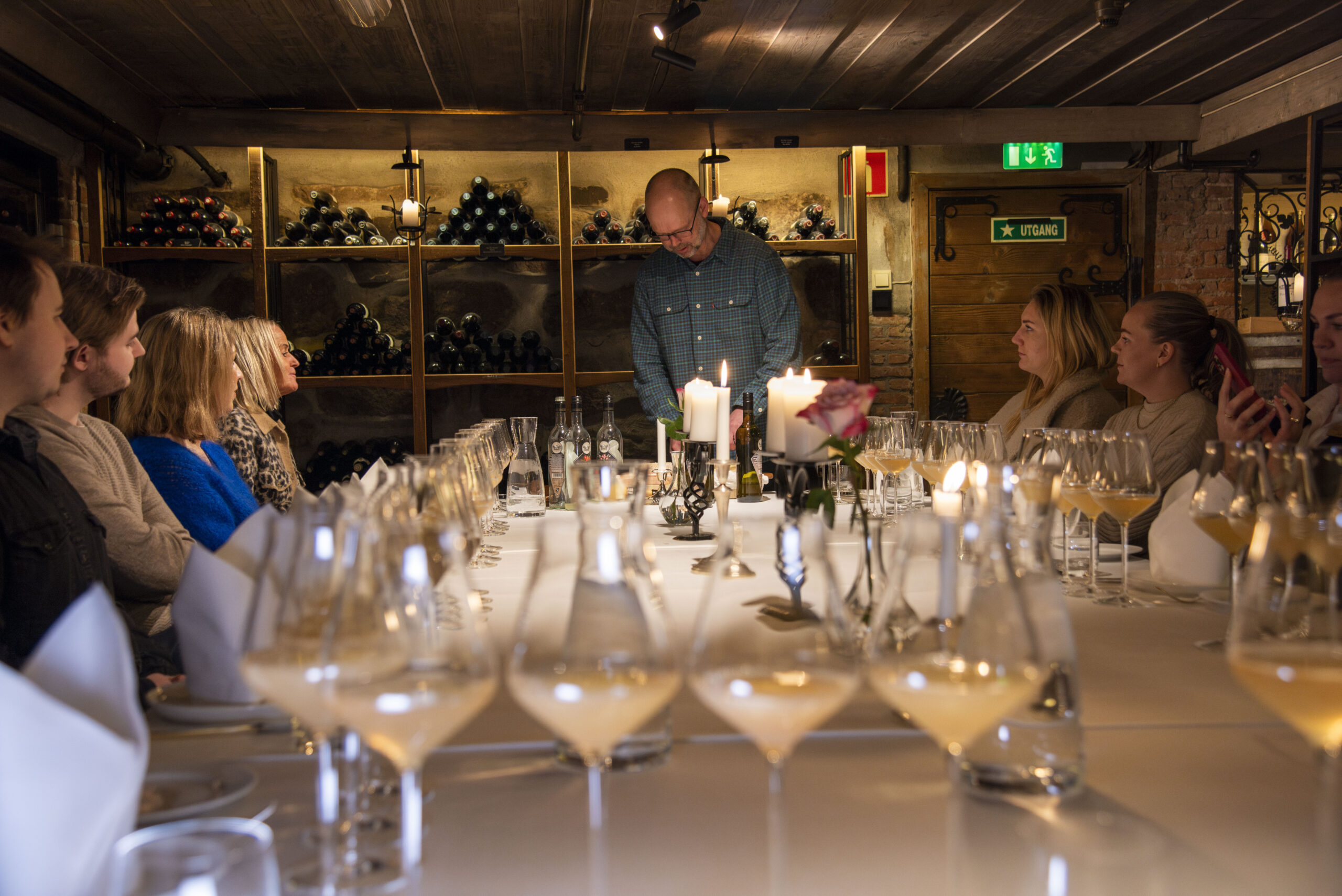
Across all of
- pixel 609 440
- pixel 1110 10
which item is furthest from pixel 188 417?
pixel 1110 10

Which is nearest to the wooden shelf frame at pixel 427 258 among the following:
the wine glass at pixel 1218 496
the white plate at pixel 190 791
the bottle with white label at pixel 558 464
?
the bottle with white label at pixel 558 464

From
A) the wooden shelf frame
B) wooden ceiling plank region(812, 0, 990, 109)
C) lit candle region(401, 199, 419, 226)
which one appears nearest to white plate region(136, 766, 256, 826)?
wooden ceiling plank region(812, 0, 990, 109)

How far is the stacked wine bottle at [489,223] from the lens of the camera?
5.29 meters

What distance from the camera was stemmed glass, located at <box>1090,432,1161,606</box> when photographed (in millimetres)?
1558

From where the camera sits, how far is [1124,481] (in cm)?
157

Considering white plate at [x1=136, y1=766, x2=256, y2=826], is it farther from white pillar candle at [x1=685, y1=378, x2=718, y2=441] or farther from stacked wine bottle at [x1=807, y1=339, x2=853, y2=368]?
stacked wine bottle at [x1=807, y1=339, x2=853, y2=368]

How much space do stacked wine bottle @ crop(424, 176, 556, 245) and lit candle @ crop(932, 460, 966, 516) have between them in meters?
3.90

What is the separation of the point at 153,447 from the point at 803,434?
1.84m

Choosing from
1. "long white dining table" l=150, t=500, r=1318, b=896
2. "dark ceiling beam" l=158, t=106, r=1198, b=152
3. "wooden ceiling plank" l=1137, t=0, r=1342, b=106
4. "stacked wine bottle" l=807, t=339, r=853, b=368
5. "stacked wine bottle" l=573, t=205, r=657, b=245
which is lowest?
"long white dining table" l=150, t=500, r=1318, b=896

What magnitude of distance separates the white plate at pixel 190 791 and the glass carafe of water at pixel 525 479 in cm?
200

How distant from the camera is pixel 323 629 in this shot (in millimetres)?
659

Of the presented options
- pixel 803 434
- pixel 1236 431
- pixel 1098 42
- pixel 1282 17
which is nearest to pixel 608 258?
pixel 1098 42

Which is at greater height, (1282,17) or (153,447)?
(1282,17)

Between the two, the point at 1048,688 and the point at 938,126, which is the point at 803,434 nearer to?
the point at 1048,688
